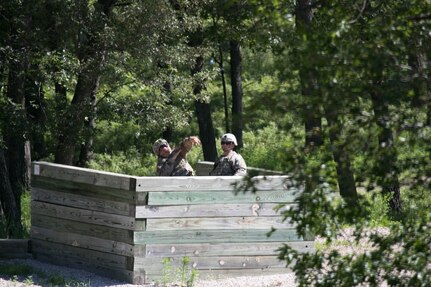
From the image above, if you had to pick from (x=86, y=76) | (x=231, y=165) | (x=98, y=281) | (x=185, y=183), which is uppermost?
(x=86, y=76)

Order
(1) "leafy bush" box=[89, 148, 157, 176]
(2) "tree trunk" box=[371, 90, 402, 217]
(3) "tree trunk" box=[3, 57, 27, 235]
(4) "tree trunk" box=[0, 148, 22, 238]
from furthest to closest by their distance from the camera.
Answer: (1) "leafy bush" box=[89, 148, 157, 176] < (4) "tree trunk" box=[0, 148, 22, 238] < (3) "tree trunk" box=[3, 57, 27, 235] < (2) "tree trunk" box=[371, 90, 402, 217]

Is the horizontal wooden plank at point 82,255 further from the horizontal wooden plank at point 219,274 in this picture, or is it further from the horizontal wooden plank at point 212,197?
the horizontal wooden plank at point 212,197

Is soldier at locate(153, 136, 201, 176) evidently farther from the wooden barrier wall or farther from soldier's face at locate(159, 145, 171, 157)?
the wooden barrier wall

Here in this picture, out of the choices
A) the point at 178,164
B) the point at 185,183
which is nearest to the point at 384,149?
the point at 185,183

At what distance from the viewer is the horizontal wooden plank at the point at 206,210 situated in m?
9.57

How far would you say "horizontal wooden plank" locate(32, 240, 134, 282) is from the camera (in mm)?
9828

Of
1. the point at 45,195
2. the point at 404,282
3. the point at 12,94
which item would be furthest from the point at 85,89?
the point at 404,282

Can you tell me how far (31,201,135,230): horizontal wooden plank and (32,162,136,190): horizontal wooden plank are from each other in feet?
0.99

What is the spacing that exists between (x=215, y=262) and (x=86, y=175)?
154 centimetres

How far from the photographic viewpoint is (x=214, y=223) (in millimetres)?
9922

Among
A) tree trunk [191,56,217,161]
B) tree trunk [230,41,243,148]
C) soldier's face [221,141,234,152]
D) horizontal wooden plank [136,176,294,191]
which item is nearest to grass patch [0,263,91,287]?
horizontal wooden plank [136,176,294,191]

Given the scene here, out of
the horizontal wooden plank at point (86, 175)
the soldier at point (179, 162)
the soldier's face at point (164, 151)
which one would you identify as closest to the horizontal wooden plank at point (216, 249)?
the horizontal wooden plank at point (86, 175)

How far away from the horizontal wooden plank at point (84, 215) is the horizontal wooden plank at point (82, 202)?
0.04 metres

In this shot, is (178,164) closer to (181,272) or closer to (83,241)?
(83,241)
